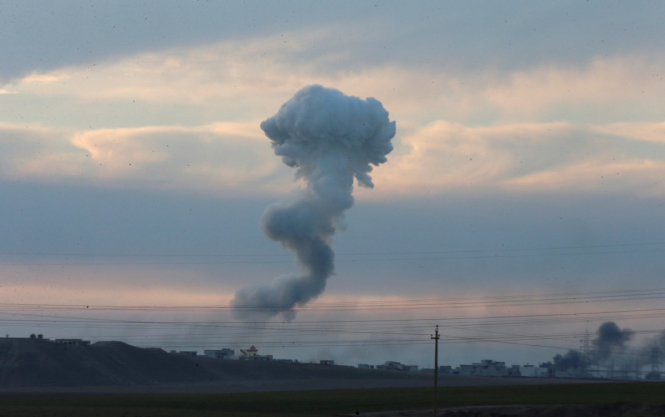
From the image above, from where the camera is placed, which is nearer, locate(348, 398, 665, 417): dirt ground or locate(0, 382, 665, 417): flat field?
locate(348, 398, 665, 417): dirt ground

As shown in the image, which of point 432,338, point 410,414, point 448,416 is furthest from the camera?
point 410,414

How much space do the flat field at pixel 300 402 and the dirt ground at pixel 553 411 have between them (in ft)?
32.6

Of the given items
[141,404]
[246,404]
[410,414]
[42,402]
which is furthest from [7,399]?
[410,414]

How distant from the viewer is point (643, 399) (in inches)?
5497

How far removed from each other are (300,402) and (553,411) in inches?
1928

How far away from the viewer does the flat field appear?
12025 centimetres

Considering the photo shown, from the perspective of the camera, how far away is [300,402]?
147 meters

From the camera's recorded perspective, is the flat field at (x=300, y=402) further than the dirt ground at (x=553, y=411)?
Yes

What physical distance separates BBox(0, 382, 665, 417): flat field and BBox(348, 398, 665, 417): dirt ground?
9.92 metres

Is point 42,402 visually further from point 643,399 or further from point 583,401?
point 643,399

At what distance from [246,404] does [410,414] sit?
1383 inches

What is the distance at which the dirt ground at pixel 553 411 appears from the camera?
368 feet

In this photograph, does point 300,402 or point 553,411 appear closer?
point 553,411

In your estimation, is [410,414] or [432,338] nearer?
[432,338]
